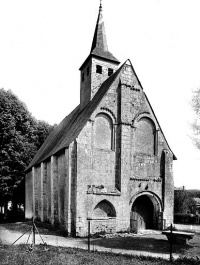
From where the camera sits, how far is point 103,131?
19562 mm

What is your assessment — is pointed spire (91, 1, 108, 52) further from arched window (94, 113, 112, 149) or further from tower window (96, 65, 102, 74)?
arched window (94, 113, 112, 149)

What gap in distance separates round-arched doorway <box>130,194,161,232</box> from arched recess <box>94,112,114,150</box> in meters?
4.85

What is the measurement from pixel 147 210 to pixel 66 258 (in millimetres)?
11764

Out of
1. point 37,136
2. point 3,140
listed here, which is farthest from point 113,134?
point 37,136

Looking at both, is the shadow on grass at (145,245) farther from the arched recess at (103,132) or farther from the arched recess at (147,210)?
the arched recess at (103,132)

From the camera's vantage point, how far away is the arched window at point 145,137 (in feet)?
67.9

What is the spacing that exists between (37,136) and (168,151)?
62.0 ft

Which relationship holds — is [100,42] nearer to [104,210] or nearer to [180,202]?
[104,210]

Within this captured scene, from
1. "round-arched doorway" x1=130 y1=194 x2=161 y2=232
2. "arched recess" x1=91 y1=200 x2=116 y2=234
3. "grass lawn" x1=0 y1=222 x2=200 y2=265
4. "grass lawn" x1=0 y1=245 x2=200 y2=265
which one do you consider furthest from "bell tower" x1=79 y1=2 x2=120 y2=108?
"grass lawn" x1=0 y1=245 x2=200 y2=265

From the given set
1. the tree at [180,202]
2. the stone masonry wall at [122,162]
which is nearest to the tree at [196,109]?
the stone masonry wall at [122,162]

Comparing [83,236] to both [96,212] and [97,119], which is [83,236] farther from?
[97,119]

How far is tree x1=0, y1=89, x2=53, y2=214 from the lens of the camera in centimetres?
2866

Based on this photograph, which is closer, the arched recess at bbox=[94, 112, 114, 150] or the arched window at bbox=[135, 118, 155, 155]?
the arched recess at bbox=[94, 112, 114, 150]

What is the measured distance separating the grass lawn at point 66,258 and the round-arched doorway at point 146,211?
923 cm
